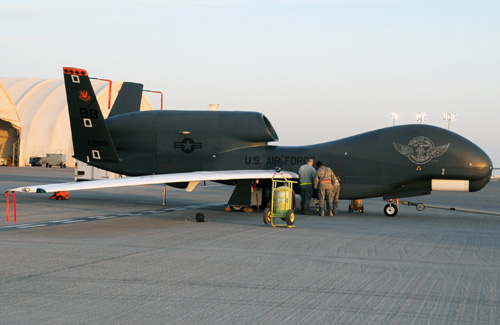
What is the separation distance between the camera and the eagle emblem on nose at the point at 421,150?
20750 millimetres

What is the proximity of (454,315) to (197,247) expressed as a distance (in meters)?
6.10

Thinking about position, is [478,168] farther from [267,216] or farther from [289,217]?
[267,216]

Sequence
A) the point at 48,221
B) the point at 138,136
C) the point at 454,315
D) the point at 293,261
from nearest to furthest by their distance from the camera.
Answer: the point at 454,315 → the point at 293,261 → the point at 48,221 → the point at 138,136

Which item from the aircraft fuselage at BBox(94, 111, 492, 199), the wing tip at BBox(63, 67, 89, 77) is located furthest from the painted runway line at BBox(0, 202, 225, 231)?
the wing tip at BBox(63, 67, 89, 77)

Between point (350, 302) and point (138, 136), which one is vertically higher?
point (138, 136)

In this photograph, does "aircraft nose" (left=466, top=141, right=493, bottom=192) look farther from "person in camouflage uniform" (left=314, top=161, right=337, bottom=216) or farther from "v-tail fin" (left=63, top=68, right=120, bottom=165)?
"v-tail fin" (left=63, top=68, right=120, bottom=165)

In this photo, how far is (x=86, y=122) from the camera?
21.8m

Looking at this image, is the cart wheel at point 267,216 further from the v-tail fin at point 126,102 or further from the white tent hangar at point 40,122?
the white tent hangar at point 40,122

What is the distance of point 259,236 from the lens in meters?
14.1

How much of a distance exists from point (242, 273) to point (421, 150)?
13251 millimetres

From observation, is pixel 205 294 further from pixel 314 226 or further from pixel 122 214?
pixel 122 214

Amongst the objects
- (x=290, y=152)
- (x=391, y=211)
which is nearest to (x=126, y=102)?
(x=290, y=152)

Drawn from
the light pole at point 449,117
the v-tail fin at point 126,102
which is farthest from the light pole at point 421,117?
the v-tail fin at point 126,102

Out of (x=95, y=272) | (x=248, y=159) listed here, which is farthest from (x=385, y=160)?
(x=95, y=272)
